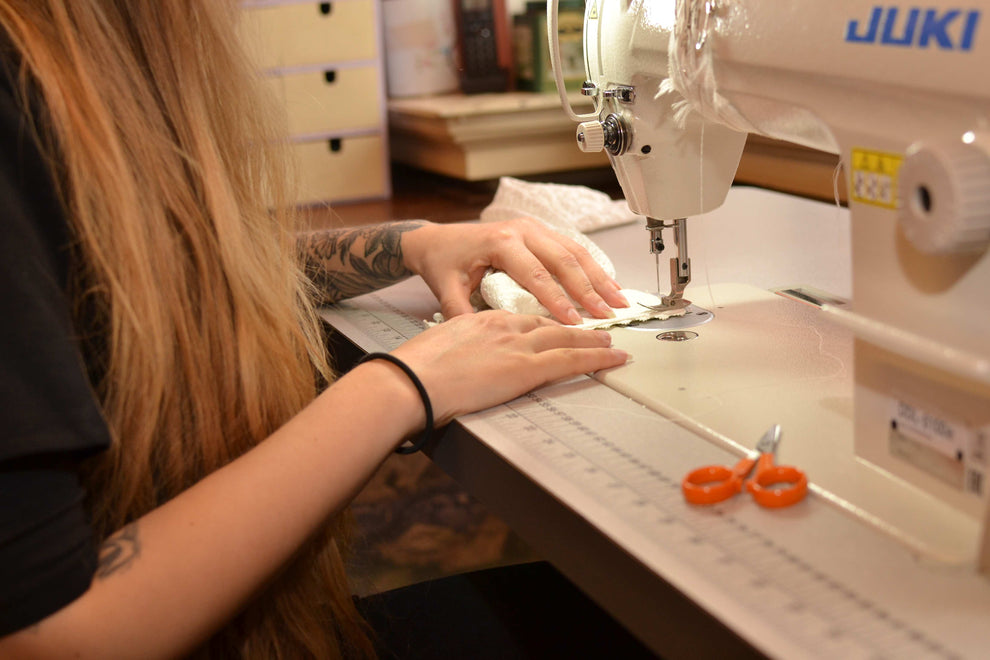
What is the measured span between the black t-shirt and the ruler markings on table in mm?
309

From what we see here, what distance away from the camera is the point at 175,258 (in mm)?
731

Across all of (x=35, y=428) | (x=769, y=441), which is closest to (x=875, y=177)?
(x=769, y=441)

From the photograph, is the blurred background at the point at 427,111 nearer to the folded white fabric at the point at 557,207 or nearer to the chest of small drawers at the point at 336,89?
the chest of small drawers at the point at 336,89

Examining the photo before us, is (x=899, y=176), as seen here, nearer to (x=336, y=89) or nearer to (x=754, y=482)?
(x=754, y=482)

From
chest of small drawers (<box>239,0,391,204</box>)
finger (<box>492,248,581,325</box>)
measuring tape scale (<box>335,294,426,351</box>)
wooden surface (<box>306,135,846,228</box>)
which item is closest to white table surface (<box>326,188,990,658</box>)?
finger (<box>492,248,581,325</box>)

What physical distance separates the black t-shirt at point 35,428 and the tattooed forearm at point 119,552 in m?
0.01

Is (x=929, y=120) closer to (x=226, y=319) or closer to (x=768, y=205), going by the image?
(x=226, y=319)

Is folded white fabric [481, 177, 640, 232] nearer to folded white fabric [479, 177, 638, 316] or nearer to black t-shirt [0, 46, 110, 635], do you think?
folded white fabric [479, 177, 638, 316]

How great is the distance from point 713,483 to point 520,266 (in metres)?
0.41

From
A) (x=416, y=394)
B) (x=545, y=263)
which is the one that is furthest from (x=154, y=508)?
(x=545, y=263)

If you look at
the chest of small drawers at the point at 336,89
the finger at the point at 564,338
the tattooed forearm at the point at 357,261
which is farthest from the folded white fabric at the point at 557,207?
the chest of small drawers at the point at 336,89

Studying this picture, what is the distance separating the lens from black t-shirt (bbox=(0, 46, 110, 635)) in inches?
22.1

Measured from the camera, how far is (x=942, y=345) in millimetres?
574

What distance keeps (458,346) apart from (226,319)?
0.19 meters
